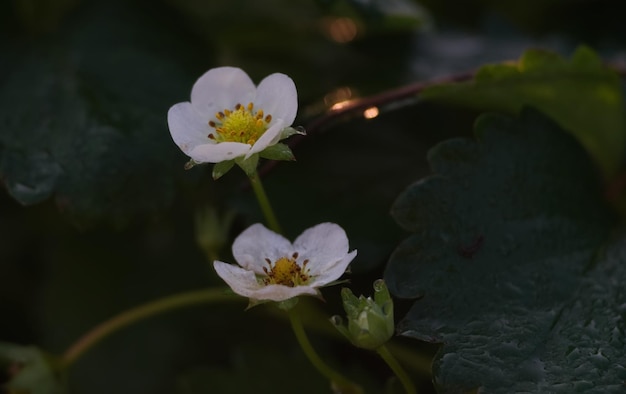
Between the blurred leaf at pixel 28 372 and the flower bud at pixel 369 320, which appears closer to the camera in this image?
the flower bud at pixel 369 320

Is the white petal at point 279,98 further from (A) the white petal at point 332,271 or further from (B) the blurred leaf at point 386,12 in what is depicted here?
(B) the blurred leaf at point 386,12

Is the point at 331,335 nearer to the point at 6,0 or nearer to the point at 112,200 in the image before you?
the point at 112,200

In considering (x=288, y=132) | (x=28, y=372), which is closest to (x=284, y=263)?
(x=288, y=132)

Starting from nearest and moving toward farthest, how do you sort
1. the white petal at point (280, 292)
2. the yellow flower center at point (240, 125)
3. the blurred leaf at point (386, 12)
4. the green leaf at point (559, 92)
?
the white petal at point (280, 292)
the yellow flower center at point (240, 125)
the green leaf at point (559, 92)
the blurred leaf at point (386, 12)

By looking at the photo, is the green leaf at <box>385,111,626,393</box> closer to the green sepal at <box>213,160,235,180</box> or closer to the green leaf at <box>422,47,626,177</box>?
the green leaf at <box>422,47,626,177</box>

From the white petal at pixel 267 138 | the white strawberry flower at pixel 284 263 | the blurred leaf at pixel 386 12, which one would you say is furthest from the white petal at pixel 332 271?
the blurred leaf at pixel 386 12

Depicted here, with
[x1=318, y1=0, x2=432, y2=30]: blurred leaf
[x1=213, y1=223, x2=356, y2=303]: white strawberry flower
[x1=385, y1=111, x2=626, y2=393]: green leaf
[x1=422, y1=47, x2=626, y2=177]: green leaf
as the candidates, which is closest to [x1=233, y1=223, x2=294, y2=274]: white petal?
[x1=213, y1=223, x2=356, y2=303]: white strawberry flower

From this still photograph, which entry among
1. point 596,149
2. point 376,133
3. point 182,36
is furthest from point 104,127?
point 596,149
